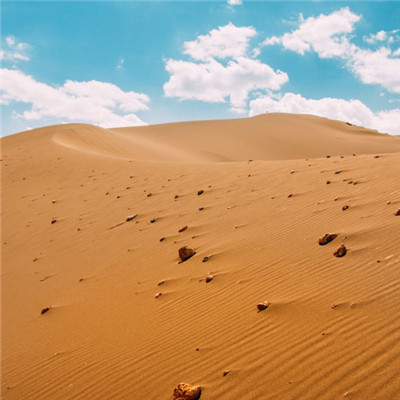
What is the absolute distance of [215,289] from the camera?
3.88 metres

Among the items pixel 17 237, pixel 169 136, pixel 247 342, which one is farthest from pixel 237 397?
pixel 169 136

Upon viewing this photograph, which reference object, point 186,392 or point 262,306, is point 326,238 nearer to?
point 262,306

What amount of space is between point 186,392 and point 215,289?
1.53 meters

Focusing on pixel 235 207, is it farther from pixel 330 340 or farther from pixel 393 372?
pixel 393 372

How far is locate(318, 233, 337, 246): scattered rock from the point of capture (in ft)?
13.7

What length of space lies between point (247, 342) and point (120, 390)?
3.61ft

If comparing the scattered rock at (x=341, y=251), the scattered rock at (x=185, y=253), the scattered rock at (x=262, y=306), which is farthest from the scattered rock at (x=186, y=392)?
the scattered rock at (x=185, y=253)

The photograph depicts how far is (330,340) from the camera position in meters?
2.57

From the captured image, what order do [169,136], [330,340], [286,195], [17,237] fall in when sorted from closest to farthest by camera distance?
1. [330,340]
2. [286,195]
3. [17,237]
4. [169,136]

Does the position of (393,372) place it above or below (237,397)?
above

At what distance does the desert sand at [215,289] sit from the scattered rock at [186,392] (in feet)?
0.22

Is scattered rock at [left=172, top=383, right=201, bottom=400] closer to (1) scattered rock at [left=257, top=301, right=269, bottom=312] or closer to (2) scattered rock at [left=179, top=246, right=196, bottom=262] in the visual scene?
(1) scattered rock at [left=257, top=301, right=269, bottom=312]

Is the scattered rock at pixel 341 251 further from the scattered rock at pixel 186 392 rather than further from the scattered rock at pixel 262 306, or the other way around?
the scattered rock at pixel 186 392

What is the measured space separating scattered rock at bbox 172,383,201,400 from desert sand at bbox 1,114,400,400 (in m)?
0.07
